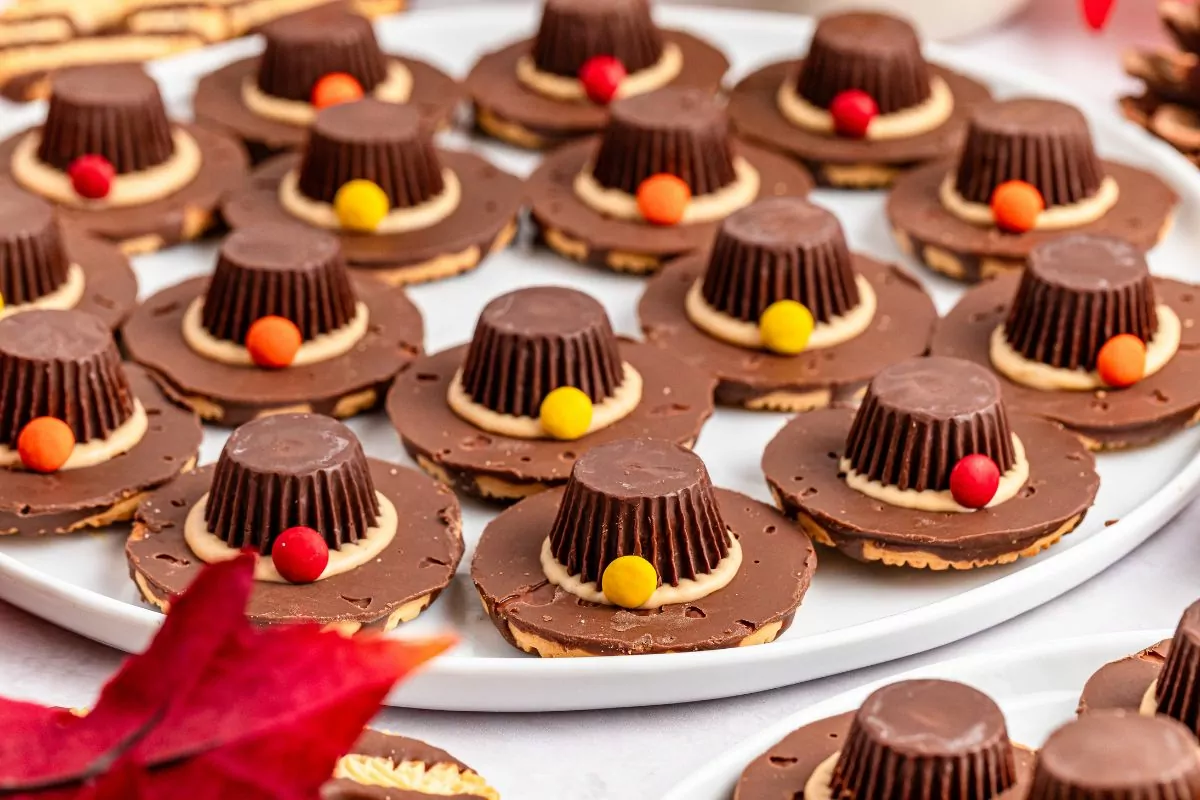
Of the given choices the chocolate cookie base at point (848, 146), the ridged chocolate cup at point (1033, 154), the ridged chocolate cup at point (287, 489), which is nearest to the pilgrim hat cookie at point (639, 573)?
the ridged chocolate cup at point (287, 489)

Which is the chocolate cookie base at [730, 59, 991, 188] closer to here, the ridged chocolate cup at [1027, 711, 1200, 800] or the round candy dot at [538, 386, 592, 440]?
the round candy dot at [538, 386, 592, 440]

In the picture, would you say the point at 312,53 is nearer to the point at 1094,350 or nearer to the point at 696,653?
the point at 1094,350

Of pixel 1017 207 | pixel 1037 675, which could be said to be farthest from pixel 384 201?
pixel 1037 675

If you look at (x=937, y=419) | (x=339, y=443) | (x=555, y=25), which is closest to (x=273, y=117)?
(x=555, y=25)

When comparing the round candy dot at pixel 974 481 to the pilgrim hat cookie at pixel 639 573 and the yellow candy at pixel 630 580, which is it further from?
the yellow candy at pixel 630 580

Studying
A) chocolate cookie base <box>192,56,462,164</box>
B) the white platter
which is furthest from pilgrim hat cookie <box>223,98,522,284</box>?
the white platter

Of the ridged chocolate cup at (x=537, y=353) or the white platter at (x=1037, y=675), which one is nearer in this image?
the white platter at (x=1037, y=675)
